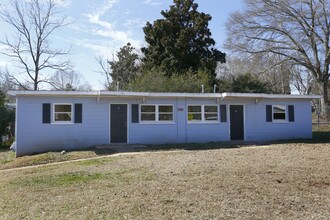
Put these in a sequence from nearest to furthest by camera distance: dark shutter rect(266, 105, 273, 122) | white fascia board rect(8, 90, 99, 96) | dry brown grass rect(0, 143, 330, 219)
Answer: dry brown grass rect(0, 143, 330, 219) → white fascia board rect(8, 90, 99, 96) → dark shutter rect(266, 105, 273, 122)

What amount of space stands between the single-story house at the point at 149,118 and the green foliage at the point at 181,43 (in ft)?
38.8

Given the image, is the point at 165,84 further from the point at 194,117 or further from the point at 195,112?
the point at 194,117

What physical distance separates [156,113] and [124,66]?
22.3m

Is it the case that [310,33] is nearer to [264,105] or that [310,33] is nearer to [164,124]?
[264,105]

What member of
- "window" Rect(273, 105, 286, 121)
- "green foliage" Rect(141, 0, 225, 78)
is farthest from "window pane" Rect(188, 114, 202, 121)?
"green foliage" Rect(141, 0, 225, 78)

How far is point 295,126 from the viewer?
1975cm

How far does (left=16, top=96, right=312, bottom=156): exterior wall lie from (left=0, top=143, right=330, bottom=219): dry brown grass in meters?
5.68

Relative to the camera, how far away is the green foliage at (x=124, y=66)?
38125mm

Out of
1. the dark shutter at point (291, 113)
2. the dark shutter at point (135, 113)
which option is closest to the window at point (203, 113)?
the dark shutter at point (135, 113)

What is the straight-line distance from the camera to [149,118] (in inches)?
693

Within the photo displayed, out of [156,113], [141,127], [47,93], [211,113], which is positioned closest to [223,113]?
[211,113]

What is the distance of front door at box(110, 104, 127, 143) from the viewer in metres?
17.1

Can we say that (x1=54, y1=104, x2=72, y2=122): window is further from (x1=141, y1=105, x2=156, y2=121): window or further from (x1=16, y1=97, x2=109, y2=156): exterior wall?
(x1=141, y1=105, x2=156, y2=121): window

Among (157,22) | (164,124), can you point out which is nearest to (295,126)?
(164,124)
